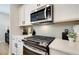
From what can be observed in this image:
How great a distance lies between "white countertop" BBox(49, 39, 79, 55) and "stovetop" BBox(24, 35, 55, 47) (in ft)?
0.25

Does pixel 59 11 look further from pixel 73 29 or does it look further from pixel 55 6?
pixel 73 29

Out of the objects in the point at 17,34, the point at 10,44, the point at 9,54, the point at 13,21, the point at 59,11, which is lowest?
the point at 9,54

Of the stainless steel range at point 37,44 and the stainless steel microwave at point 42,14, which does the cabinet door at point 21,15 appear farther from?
the stainless steel range at point 37,44

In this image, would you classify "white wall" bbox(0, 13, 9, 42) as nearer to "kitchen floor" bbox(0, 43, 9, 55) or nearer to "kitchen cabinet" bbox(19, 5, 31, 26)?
"kitchen floor" bbox(0, 43, 9, 55)

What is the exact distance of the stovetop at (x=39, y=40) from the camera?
1.51 meters

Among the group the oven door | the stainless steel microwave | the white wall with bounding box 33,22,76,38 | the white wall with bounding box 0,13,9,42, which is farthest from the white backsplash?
the white wall with bounding box 0,13,9,42

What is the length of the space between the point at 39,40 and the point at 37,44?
0.23 feet

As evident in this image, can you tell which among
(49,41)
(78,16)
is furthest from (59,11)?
(49,41)

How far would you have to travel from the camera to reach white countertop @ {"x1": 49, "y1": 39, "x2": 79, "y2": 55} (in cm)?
122

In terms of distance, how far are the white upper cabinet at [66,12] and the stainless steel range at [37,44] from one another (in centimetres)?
31

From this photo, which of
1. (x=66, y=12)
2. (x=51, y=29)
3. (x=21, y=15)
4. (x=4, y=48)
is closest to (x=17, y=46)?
(x=4, y=48)

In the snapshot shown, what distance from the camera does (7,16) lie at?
154 centimetres

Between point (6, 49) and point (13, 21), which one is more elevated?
point (13, 21)
